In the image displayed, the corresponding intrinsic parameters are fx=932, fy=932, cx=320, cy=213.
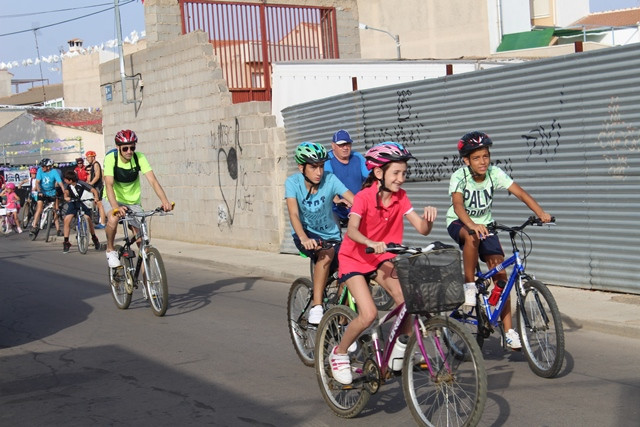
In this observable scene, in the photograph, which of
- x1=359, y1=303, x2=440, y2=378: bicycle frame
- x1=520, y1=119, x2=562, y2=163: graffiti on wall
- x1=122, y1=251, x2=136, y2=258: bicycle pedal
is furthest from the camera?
x1=122, y1=251, x2=136, y2=258: bicycle pedal

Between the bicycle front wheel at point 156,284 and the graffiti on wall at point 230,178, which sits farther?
the graffiti on wall at point 230,178

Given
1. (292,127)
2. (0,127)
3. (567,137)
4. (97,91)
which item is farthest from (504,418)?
(97,91)

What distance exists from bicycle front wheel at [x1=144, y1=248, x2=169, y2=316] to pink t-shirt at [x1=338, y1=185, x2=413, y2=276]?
4.71m

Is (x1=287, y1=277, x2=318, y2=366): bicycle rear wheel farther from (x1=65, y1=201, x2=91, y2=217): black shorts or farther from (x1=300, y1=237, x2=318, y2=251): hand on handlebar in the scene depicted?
(x1=65, y1=201, x2=91, y2=217): black shorts

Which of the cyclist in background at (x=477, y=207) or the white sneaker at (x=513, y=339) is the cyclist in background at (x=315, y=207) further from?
the white sneaker at (x=513, y=339)

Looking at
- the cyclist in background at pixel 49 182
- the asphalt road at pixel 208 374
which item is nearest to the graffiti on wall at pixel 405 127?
the asphalt road at pixel 208 374

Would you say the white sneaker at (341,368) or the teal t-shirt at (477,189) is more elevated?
the teal t-shirt at (477,189)

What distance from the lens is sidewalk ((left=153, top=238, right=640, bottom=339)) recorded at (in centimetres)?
897

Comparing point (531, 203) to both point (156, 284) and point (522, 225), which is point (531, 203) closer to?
point (522, 225)

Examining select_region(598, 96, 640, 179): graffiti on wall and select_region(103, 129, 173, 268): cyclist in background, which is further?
select_region(103, 129, 173, 268): cyclist in background

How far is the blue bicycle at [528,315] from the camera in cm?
696

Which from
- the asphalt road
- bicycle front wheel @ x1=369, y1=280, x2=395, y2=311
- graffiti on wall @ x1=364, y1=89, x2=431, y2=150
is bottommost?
the asphalt road

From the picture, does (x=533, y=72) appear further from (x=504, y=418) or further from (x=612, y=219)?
(x=504, y=418)

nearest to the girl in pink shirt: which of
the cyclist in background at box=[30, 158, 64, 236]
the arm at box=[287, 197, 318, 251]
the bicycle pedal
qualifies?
the arm at box=[287, 197, 318, 251]
